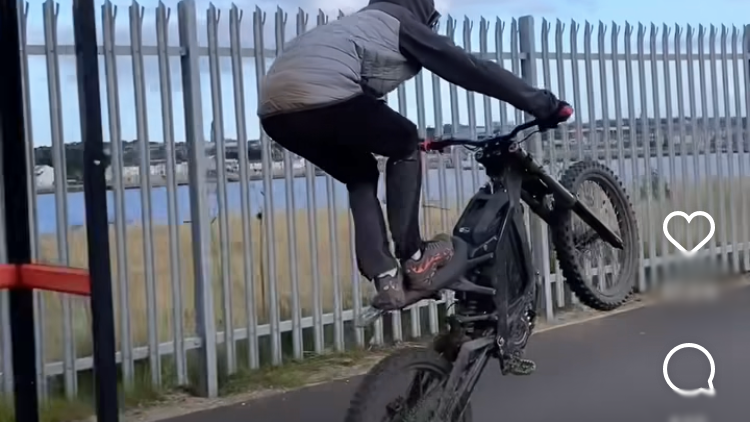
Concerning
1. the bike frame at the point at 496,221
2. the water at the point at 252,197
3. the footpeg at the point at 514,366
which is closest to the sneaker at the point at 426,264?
the bike frame at the point at 496,221

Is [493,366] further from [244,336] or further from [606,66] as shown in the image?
[606,66]

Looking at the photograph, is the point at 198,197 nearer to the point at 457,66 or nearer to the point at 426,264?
the point at 426,264

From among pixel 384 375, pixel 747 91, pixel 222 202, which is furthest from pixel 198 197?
pixel 747 91

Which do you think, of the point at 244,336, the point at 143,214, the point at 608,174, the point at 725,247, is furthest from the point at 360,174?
the point at 725,247

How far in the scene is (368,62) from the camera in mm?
3826

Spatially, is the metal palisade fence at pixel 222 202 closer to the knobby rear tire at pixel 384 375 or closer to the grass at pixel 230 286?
the grass at pixel 230 286

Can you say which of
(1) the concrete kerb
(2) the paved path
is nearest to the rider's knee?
(1) the concrete kerb

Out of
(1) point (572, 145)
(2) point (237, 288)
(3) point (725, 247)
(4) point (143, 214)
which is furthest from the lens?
(3) point (725, 247)

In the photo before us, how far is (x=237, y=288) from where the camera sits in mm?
6723

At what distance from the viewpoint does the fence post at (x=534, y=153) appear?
800 cm

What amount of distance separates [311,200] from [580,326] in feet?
7.36

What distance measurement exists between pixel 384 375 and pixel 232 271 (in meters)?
2.96

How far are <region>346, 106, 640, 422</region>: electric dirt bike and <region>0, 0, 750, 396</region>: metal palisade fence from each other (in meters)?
1.48

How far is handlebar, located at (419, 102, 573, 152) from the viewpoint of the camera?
4113mm
